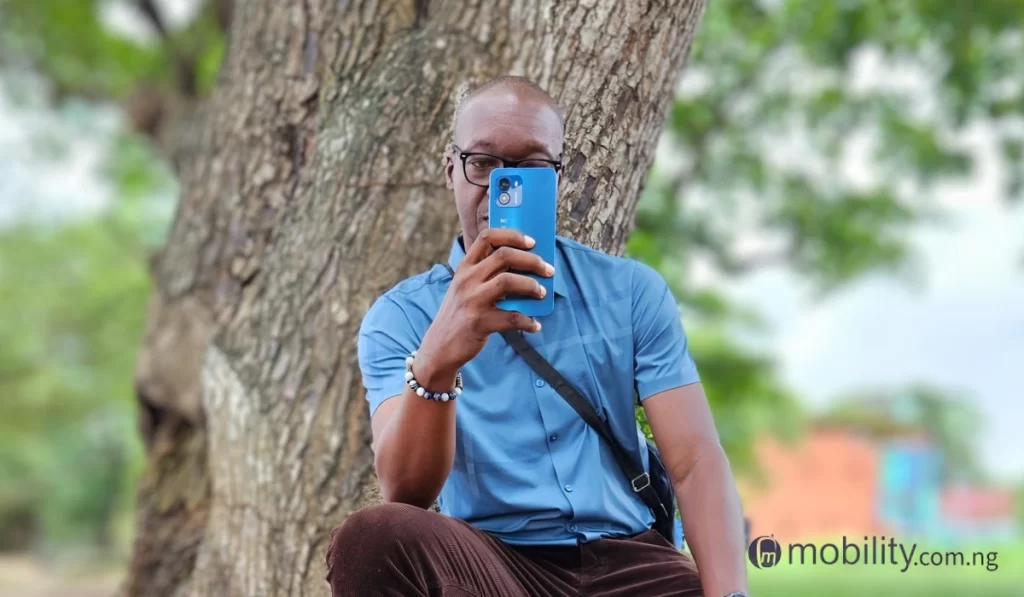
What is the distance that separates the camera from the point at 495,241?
251 centimetres

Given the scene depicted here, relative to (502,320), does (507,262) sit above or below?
above

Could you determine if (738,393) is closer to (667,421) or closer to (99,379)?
(667,421)

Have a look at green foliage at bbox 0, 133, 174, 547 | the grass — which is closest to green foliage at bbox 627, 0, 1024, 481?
the grass

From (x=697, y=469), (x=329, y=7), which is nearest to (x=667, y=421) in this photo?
(x=697, y=469)

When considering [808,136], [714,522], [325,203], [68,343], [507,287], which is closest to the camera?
[507,287]

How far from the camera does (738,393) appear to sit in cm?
1191

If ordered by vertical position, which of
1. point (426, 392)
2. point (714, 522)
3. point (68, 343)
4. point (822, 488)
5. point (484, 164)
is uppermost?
point (68, 343)

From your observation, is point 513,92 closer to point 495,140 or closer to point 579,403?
point 495,140

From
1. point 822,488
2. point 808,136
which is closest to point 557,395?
point 808,136

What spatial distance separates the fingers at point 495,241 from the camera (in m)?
2.51

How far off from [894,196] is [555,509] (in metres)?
10.7

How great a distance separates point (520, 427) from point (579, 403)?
157 mm

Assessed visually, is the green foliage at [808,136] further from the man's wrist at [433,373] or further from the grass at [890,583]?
the man's wrist at [433,373]

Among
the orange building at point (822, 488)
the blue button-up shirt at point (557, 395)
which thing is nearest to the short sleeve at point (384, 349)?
the blue button-up shirt at point (557, 395)
